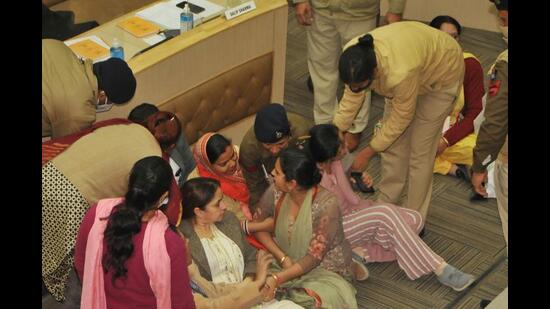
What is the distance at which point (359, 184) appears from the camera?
569cm

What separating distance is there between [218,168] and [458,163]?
165 cm

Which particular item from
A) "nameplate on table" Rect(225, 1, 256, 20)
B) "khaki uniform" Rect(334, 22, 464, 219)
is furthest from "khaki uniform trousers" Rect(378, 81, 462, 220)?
"nameplate on table" Rect(225, 1, 256, 20)

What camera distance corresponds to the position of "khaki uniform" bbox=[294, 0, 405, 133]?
5.70 metres

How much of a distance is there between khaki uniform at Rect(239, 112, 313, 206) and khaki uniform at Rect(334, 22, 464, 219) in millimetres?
202

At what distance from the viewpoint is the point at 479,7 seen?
727 centimetres

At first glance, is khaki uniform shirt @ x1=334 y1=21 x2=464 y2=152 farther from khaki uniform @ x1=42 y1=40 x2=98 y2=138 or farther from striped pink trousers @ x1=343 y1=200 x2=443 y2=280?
khaki uniform @ x1=42 y1=40 x2=98 y2=138

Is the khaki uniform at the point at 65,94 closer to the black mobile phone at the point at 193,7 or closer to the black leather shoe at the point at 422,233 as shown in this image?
the black mobile phone at the point at 193,7

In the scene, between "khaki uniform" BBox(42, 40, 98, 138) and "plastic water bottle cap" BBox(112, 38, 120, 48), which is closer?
"khaki uniform" BBox(42, 40, 98, 138)

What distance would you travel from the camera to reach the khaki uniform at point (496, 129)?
14.1 ft

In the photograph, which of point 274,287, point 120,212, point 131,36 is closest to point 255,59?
point 131,36

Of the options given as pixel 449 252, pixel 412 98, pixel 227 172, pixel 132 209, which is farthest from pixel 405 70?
pixel 132 209

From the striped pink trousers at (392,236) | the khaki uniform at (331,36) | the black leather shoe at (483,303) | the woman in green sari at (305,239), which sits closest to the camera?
the woman in green sari at (305,239)

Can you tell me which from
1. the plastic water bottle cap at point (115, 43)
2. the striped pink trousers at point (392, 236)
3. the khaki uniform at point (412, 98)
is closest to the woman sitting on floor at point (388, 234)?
the striped pink trousers at point (392, 236)

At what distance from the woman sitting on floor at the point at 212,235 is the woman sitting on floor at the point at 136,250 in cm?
48
